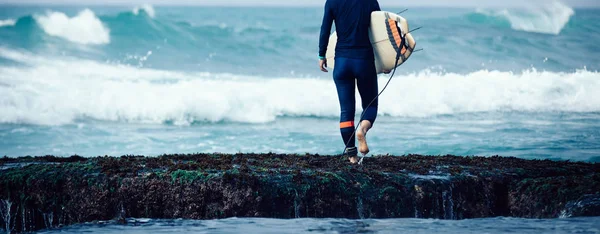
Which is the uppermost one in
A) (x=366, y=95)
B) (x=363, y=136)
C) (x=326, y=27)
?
(x=326, y=27)

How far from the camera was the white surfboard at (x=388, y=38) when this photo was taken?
7.69m

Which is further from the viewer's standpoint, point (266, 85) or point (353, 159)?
point (266, 85)

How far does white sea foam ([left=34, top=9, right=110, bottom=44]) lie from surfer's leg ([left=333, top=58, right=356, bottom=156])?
875 inches

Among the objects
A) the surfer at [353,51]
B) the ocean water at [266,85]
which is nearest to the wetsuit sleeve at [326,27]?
the surfer at [353,51]

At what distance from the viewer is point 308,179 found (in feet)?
22.6

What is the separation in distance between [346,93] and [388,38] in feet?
2.21

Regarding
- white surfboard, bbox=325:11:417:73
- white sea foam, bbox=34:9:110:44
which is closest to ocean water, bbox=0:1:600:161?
white sea foam, bbox=34:9:110:44

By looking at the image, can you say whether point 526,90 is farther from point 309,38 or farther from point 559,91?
point 309,38

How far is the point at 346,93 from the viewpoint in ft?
25.6

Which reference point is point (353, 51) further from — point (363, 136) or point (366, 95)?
point (363, 136)

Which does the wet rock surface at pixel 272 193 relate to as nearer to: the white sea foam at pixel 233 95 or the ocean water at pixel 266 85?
the ocean water at pixel 266 85

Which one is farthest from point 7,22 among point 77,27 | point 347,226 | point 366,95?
point 347,226

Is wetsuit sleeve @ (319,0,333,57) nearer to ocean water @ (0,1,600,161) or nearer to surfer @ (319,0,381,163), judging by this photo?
surfer @ (319,0,381,163)

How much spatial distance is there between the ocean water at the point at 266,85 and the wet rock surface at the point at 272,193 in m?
6.63
